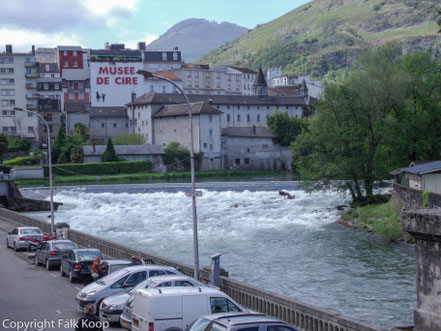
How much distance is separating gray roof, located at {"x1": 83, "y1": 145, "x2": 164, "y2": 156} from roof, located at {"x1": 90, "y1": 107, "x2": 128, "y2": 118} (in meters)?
17.5

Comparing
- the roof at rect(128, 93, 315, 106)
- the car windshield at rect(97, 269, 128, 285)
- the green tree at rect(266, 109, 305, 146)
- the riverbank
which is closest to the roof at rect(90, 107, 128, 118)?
the roof at rect(128, 93, 315, 106)

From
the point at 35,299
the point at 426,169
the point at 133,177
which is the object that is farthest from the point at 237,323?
the point at 133,177

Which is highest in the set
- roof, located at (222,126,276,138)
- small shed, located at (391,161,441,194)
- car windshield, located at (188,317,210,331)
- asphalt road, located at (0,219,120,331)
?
roof, located at (222,126,276,138)

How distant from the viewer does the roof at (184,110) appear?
11694cm

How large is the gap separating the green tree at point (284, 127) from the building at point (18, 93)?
4597 centimetres

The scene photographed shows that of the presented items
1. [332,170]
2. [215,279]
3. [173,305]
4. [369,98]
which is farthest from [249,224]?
[173,305]

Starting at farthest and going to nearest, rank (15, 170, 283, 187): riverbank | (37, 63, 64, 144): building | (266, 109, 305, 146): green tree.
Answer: (37, 63, 64, 144): building < (266, 109, 305, 146): green tree < (15, 170, 283, 187): riverbank

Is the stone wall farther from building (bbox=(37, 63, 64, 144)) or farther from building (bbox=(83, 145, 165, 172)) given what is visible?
building (bbox=(37, 63, 64, 144))

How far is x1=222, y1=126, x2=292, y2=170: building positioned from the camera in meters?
121

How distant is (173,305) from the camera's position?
16062 mm

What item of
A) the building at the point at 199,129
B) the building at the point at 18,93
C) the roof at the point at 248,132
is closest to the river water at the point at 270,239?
the building at the point at 199,129

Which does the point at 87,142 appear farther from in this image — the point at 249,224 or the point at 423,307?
the point at 423,307

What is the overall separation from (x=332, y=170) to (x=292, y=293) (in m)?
28.7

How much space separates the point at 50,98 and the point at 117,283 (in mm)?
126709
